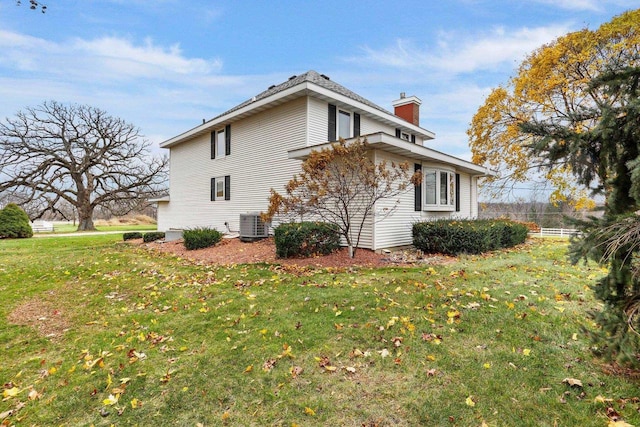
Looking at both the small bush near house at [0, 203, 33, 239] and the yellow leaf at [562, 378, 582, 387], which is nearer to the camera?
the yellow leaf at [562, 378, 582, 387]

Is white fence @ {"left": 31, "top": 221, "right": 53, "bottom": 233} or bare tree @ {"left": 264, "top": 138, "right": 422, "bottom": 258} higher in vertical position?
bare tree @ {"left": 264, "top": 138, "right": 422, "bottom": 258}

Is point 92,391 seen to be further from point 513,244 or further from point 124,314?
point 513,244

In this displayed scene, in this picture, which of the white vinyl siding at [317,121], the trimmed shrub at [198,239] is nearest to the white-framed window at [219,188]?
the trimmed shrub at [198,239]

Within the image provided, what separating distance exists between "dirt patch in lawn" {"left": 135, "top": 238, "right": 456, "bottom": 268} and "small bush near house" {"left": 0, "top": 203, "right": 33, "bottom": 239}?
1385cm

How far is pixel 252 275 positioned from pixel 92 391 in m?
3.79

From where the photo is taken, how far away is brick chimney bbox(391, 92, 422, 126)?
16344 millimetres

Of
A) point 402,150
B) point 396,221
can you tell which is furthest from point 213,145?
point 396,221

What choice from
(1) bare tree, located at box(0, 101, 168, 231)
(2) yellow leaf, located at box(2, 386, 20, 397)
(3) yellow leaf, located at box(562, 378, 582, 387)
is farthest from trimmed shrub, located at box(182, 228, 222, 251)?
(1) bare tree, located at box(0, 101, 168, 231)

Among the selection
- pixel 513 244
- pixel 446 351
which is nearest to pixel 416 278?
pixel 446 351

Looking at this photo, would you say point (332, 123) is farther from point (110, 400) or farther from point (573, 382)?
point (110, 400)

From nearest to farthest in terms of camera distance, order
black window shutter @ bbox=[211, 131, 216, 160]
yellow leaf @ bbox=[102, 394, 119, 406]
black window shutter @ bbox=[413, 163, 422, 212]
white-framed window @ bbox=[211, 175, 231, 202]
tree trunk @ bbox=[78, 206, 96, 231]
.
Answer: yellow leaf @ bbox=[102, 394, 119, 406] < black window shutter @ bbox=[413, 163, 422, 212] < white-framed window @ bbox=[211, 175, 231, 202] < black window shutter @ bbox=[211, 131, 216, 160] < tree trunk @ bbox=[78, 206, 96, 231]

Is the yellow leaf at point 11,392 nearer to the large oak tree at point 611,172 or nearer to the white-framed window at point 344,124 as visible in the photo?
the large oak tree at point 611,172

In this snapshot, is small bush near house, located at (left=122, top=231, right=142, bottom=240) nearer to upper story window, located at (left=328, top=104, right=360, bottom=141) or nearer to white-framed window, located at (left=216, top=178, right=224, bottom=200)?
white-framed window, located at (left=216, top=178, right=224, bottom=200)

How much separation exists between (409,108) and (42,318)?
16173 millimetres
